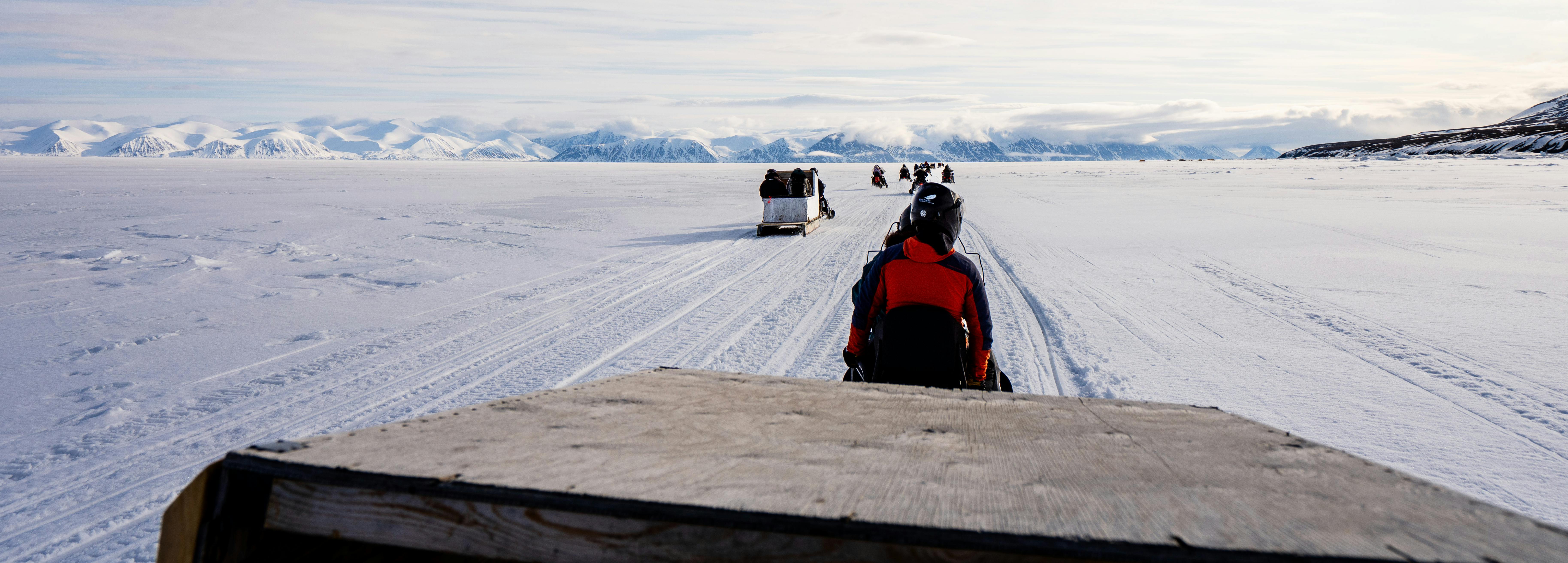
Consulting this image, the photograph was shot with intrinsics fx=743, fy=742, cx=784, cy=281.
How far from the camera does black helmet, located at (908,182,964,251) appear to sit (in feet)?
10.1

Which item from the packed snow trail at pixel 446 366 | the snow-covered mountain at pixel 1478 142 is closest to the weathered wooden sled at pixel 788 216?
the packed snow trail at pixel 446 366

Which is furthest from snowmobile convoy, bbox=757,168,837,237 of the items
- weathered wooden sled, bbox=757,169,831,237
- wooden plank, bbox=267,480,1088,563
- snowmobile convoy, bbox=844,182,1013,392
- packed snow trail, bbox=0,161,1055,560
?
wooden plank, bbox=267,480,1088,563

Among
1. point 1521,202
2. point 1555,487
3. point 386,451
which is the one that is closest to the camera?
point 386,451

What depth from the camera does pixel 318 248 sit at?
11.6 meters

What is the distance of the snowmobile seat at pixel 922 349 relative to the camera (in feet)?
9.66

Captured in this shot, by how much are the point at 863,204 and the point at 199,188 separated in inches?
1101

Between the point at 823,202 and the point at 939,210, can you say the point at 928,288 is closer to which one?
the point at 939,210

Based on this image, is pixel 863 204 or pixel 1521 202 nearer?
pixel 1521 202

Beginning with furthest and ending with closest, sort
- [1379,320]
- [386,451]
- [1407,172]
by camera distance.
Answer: [1407,172] < [1379,320] < [386,451]

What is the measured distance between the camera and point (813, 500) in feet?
3.57

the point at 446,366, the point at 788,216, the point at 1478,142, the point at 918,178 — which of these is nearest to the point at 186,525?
the point at 446,366

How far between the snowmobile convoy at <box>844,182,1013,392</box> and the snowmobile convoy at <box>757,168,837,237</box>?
33.1 feet

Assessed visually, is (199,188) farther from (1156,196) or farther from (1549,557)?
(1549,557)

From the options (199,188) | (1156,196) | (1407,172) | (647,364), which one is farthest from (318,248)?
(1407,172)
